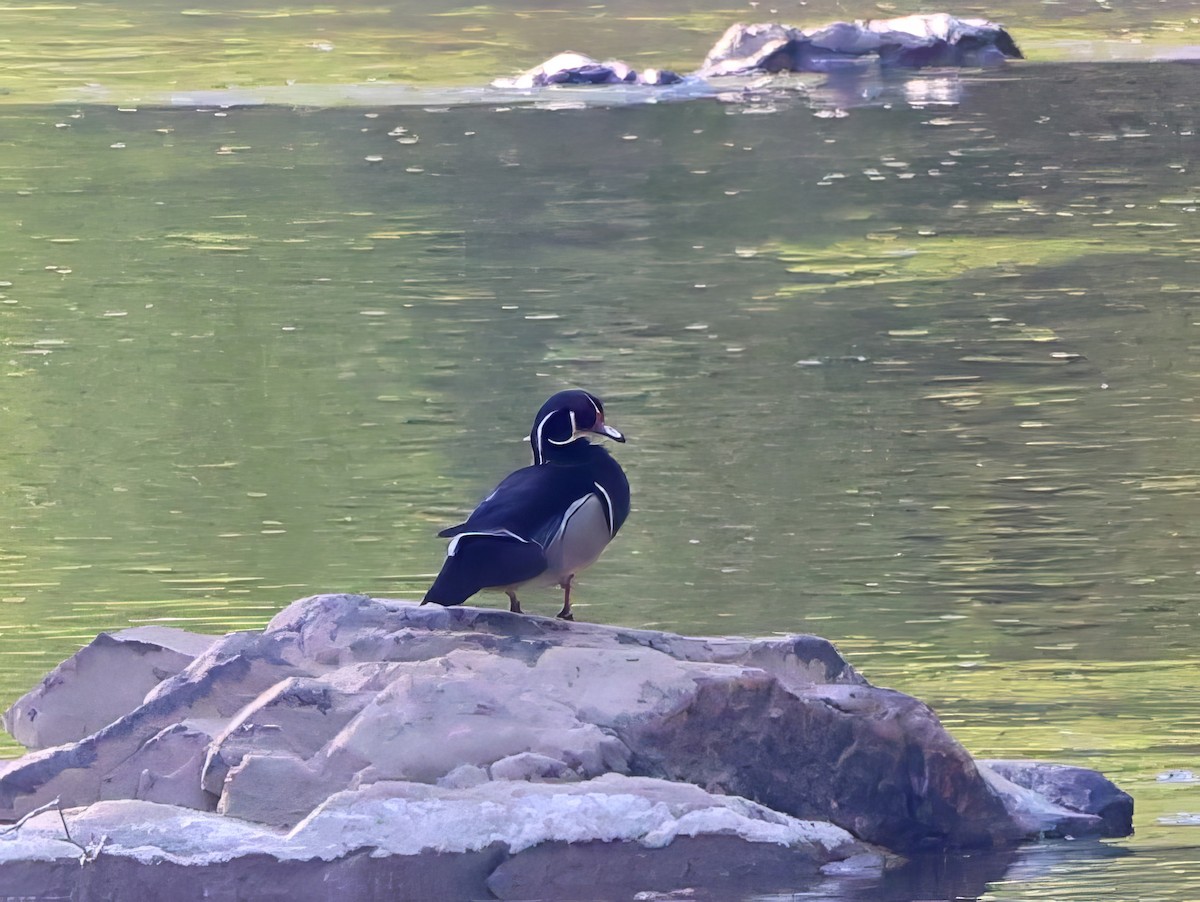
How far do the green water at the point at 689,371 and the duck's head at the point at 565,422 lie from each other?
131cm

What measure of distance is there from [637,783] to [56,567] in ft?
11.8

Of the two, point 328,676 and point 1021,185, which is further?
point 1021,185

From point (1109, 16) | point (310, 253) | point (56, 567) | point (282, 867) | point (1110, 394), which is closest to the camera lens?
point (282, 867)

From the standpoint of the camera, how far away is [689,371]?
1148cm

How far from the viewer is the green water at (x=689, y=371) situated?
7199 mm

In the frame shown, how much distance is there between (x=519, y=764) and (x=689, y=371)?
261 inches

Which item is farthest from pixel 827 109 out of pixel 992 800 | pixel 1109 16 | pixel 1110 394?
pixel 992 800

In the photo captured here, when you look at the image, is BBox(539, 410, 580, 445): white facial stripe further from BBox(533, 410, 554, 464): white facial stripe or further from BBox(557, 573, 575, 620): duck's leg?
BBox(557, 573, 575, 620): duck's leg

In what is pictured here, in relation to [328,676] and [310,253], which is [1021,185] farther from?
[328,676]

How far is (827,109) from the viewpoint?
2292 cm

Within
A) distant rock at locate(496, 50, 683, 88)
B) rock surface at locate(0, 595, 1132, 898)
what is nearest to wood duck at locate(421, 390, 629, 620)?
rock surface at locate(0, 595, 1132, 898)

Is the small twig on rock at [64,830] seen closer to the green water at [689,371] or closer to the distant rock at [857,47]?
the green water at [689,371]

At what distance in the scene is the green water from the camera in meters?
7.20

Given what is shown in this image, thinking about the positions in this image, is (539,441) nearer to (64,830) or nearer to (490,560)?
(490,560)
